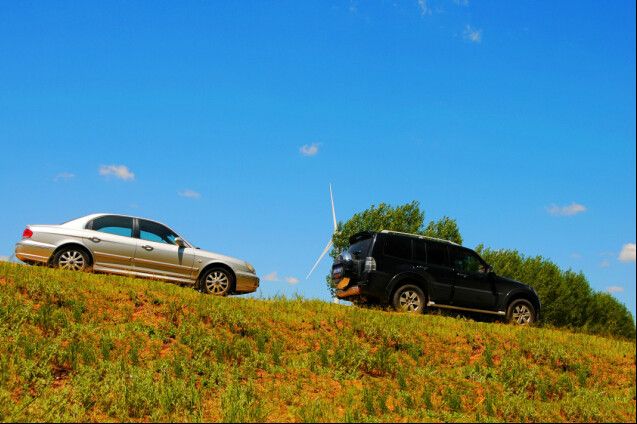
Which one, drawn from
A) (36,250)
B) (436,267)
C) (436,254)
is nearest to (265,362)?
(436,267)

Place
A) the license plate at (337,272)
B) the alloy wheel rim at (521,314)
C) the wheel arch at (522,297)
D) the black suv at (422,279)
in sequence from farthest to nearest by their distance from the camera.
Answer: the alloy wheel rim at (521,314) → the wheel arch at (522,297) → the license plate at (337,272) → the black suv at (422,279)

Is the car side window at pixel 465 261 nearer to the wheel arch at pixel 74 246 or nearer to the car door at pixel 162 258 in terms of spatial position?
the car door at pixel 162 258

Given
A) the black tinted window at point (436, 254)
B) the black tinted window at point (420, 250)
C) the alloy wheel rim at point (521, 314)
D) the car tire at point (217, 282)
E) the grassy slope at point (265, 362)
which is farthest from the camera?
the alloy wheel rim at point (521, 314)

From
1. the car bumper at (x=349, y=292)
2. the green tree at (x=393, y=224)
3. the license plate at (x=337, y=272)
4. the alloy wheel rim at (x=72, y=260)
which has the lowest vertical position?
the car bumper at (x=349, y=292)

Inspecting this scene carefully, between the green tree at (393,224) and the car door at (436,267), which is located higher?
the green tree at (393,224)

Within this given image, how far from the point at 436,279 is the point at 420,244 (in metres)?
1.02

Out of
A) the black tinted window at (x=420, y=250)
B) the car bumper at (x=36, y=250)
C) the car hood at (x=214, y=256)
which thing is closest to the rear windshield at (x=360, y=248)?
the black tinted window at (x=420, y=250)

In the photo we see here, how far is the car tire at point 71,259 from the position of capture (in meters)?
15.8

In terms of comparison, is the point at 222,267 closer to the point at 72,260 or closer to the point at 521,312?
the point at 72,260

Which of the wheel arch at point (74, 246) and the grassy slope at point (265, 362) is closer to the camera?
the grassy slope at point (265, 362)

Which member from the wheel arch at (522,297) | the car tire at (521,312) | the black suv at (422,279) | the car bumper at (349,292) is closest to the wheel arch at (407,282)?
the black suv at (422,279)

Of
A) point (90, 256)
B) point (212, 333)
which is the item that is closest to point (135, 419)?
point (212, 333)

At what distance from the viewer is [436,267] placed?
16.9 meters

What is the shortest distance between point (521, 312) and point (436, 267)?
9.90 ft
